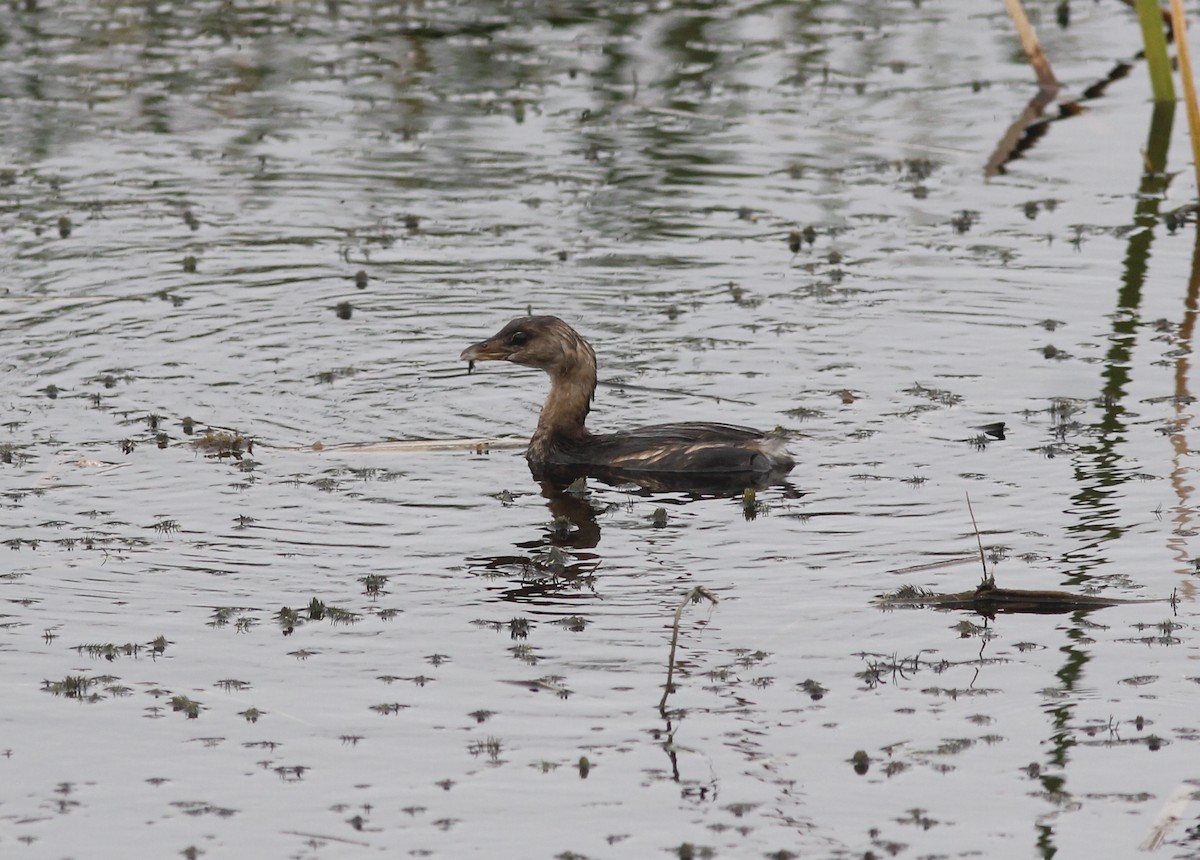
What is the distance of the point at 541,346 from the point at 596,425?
987mm

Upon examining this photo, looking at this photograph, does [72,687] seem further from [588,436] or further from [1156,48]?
[1156,48]

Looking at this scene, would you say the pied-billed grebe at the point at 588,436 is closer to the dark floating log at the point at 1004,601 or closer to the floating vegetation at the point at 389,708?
the dark floating log at the point at 1004,601

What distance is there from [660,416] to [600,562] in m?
3.22

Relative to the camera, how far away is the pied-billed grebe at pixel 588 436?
13.0m

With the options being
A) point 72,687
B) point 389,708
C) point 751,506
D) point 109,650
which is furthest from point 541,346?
point 72,687

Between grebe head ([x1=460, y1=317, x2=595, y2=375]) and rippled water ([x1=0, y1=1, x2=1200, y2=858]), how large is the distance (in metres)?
0.69

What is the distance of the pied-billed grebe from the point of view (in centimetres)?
1299

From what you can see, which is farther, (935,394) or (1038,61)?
(1038,61)

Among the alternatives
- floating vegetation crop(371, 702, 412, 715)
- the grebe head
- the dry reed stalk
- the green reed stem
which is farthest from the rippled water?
the grebe head

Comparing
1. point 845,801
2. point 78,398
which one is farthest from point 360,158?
point 845,801

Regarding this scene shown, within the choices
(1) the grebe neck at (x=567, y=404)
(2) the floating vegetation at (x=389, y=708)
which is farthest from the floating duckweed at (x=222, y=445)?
(2) the floating vegetation at (x=389, y=708)

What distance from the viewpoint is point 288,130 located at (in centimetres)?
2297

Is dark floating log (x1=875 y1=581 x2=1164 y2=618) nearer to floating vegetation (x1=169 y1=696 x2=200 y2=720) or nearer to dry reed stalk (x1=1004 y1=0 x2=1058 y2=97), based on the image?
floating vegetation (x1=169 y1=696 x2=200 y2=720)

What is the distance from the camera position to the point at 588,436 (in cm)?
1361
